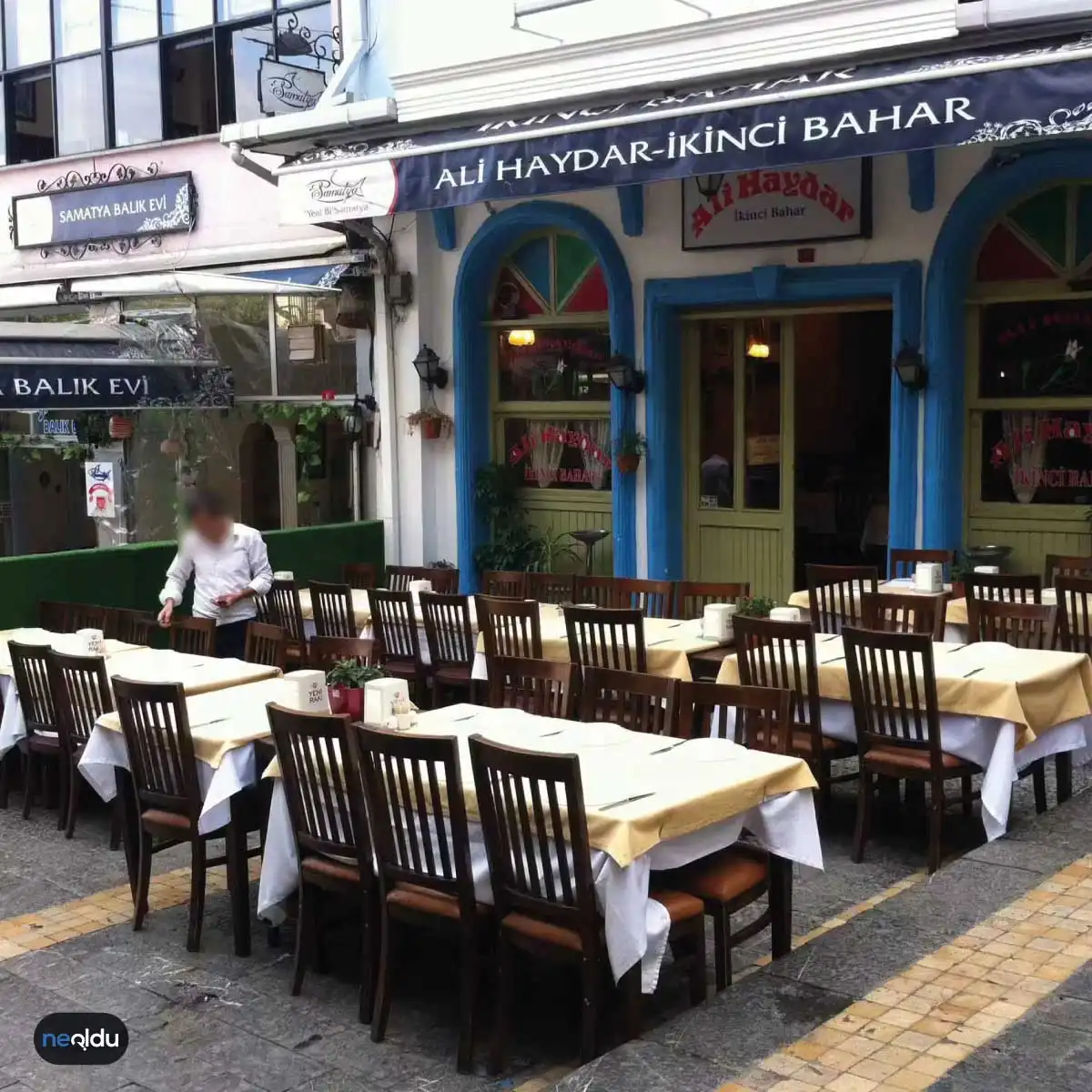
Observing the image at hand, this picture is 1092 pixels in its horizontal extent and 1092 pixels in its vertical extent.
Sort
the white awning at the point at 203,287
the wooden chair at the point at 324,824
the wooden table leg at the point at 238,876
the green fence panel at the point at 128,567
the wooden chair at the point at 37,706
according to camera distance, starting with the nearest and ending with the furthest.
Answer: the wooden chair at the point at 324,824, the wooden table leg at the point at 238,876, the wooden chair at the point at 37,706, the green fence panel at the point at 128,567, the white awning at the point at 203,287

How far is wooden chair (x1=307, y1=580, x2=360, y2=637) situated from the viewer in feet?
30.9

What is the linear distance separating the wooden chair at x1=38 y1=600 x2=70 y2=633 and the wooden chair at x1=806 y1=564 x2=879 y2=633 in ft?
15.7

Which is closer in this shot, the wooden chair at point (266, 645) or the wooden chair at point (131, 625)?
the wooden chair at point (266, 645)

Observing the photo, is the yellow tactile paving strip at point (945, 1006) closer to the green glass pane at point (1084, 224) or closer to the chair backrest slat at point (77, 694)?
the chair backrest slat at point (77, 694)

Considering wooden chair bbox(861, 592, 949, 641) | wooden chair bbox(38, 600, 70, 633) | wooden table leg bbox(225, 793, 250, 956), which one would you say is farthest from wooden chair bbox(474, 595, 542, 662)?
wooden chair bbox(38, 600, 70, 633)

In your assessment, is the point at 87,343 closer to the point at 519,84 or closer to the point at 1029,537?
the point at 519,84

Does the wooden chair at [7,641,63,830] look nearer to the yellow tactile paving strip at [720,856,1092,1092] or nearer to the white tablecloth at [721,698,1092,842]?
the white tablecloth at [721,698,1092,842]

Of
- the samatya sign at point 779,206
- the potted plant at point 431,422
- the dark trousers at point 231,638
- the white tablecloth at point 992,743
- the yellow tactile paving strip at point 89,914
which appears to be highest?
the samatya sign at point 779,206

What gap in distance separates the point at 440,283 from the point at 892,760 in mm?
7965

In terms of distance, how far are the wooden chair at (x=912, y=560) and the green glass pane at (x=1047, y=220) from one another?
7.26 feet

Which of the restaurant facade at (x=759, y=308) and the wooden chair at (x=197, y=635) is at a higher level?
the restaurant facade at (x=759, y=308)

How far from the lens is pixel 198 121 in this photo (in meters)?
15.0

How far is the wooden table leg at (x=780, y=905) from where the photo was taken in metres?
5.12

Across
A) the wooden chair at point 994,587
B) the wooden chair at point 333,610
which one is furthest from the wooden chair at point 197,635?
the wooden chair at point 994,587
